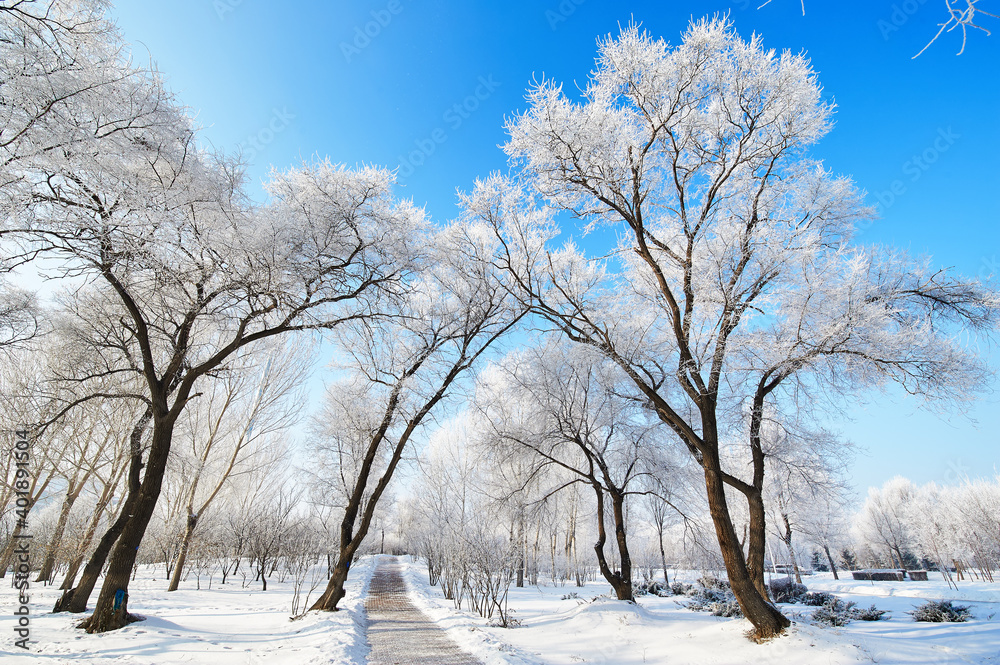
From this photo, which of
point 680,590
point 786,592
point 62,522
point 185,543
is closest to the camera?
point 62,522

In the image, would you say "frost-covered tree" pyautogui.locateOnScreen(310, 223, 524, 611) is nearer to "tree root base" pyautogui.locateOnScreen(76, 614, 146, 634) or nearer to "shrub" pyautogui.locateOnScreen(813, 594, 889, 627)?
"tree root base" pyautogui.locateOnScreen(76, 614, 146, 634)

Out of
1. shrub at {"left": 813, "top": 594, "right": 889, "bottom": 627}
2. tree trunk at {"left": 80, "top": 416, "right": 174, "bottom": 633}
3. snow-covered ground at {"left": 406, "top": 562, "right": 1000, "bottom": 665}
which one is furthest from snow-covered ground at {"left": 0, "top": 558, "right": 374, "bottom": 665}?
shrub at {"left": 813, "top": 594, "right": 889, "bottom": 627}

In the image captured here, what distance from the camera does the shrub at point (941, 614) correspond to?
9664 mm

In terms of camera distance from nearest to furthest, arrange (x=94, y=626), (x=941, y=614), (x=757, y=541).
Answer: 1. (x=94, y=626)
2. (x=757, y=541)
3. (x=941, y=614)

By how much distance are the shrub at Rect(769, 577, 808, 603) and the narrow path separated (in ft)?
45.9

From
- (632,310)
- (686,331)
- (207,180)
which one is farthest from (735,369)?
(207,180)

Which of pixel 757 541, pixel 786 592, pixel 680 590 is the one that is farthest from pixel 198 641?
pixel 786 592

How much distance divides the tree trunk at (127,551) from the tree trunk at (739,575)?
944 cm

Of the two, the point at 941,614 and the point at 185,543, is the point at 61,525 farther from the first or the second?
the point at 941,614

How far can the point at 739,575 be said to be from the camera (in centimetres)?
686

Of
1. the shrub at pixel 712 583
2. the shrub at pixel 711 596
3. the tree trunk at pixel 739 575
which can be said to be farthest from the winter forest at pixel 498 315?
the shrub at pixel 712 583

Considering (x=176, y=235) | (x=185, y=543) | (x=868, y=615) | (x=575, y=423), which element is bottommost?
(x=868, y=615)

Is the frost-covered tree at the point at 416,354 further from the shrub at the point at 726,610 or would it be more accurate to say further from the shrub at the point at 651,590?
the shrub at the point at 651,590

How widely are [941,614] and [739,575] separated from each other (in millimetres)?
7347
